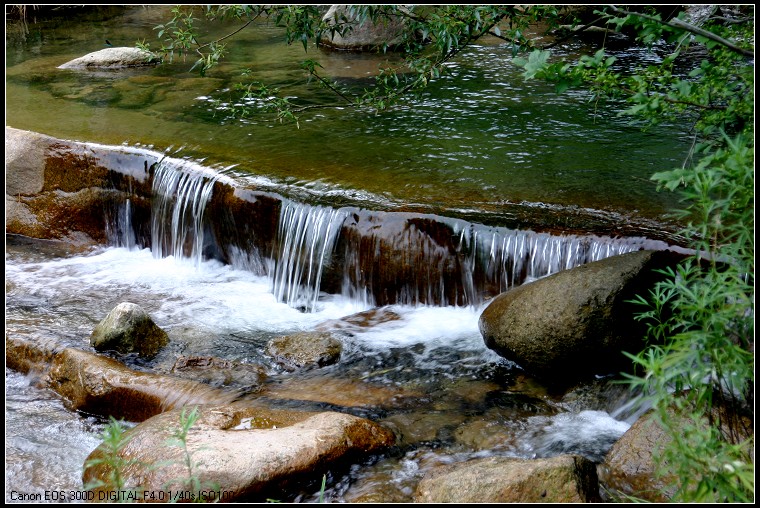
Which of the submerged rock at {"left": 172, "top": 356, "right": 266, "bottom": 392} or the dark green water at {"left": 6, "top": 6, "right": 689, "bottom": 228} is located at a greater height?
the dark green water at {"left": 6, "top": 6, "right": 689, "bottom": 228}

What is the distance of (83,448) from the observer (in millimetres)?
4879

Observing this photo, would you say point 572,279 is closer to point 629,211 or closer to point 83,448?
point 629,211

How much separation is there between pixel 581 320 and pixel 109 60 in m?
10.9

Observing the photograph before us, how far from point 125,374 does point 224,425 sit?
1.21 meters

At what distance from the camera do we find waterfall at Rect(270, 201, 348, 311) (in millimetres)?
7012

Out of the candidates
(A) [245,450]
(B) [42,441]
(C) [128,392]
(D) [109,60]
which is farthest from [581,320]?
(D) [109,60]

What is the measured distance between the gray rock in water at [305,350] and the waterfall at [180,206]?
2337 mm

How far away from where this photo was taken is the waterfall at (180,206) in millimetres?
7965

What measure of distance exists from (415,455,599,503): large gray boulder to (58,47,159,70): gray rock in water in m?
11.3

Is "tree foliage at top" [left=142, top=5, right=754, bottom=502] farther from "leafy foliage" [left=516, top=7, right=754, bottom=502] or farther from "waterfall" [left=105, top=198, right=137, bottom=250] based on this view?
"waterfall" [left=105, top=198, right=137, bottom=250]

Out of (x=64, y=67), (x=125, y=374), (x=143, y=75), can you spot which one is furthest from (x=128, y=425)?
(x=64, y=67)

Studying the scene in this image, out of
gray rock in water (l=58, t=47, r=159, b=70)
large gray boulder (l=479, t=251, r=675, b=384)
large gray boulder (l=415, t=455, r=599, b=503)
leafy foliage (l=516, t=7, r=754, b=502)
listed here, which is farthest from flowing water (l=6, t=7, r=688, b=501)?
gray rock in water (l=58, t=47, r=159, b=70)

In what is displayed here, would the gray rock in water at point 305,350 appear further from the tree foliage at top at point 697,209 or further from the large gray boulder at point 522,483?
the large gray boulder at point 522,483

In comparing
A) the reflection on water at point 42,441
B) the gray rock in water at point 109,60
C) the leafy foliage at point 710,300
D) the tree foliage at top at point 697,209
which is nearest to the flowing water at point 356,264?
the reflection on water at point 42,441
